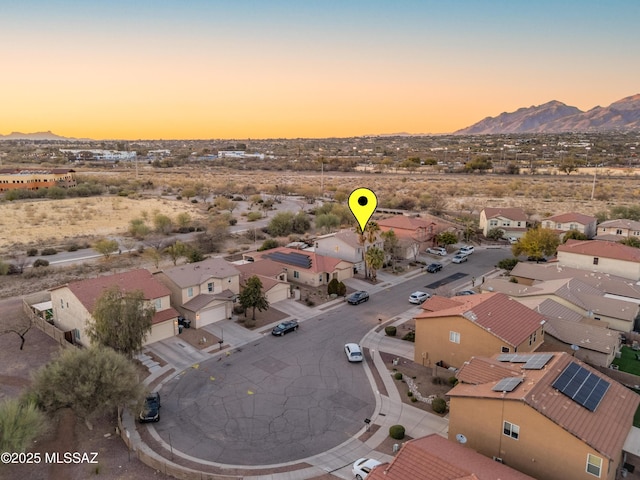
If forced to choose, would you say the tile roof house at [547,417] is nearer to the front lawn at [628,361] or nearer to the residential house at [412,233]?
the front lawn at [628,361]

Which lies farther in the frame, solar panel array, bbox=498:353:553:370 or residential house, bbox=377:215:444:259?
residential house, bbox=377:215:444:259

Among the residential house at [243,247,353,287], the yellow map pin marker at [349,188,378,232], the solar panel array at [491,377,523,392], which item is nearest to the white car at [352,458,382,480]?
the solar panel array at [491,377,523,392]

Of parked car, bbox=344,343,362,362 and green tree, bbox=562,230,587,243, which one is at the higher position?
green tree, bbox=562,230,587,243

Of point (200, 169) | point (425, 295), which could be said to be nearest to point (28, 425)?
point (425, 295)

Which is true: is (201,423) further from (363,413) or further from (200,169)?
(200,169)

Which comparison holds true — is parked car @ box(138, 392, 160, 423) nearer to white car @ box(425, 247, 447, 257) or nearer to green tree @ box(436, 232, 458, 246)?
white car @ box(425, 247, 447, 257)

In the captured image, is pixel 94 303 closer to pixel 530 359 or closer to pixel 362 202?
pixel 362 202

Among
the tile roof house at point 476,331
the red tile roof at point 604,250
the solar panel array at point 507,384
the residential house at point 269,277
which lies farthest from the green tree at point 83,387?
the red tile roof at point 604,250
